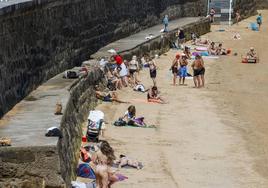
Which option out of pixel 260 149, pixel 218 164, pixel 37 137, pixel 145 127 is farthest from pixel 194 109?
pixel 37 137

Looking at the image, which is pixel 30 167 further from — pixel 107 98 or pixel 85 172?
pixel 107 98

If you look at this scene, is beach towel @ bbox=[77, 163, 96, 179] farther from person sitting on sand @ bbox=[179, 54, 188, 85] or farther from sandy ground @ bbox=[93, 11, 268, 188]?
person sitting on sand @ bbox=[179, 54, 188, 85]

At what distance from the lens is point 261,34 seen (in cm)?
4334

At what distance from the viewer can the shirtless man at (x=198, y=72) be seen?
24.2m

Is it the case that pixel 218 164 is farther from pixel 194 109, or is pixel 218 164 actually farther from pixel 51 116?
pixel 194 109

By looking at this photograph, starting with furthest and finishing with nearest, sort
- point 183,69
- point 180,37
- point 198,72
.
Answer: point 180,37 < point 183,69 < point 198,72

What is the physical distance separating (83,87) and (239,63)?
602 inches

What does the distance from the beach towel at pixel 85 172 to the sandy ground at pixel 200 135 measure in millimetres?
509

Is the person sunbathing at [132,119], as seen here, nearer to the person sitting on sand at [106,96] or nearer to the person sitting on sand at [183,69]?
the person sitting on sand at [106,96]

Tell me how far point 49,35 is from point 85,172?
229 inches

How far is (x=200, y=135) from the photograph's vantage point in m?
17.4

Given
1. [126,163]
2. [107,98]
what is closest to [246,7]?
[107,98]

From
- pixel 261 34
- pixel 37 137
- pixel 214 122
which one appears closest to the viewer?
pixel 37 137

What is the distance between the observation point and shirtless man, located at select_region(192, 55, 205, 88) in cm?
2425
